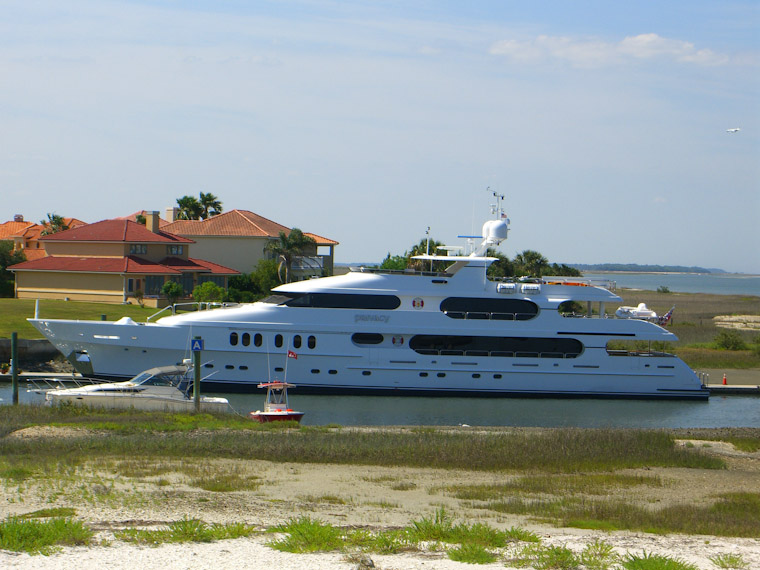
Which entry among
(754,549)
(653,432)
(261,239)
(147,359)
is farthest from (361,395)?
(261,239)

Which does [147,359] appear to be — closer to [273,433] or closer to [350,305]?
[350,305]

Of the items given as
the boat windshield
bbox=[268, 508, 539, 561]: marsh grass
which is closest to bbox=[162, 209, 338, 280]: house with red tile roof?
the boat windshield

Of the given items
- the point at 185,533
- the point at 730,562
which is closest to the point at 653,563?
the point at 730,562

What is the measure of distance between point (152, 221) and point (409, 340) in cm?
2922

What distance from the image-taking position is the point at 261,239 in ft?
194

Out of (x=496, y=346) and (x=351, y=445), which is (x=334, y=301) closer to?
(x=496, y=346)

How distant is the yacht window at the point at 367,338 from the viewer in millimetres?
29734

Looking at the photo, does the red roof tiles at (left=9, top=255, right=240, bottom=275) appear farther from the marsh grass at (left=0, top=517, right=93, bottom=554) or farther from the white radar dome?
the marsh grass at (left=0, top=517, right=93, bottom=554)

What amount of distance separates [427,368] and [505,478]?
15.0m

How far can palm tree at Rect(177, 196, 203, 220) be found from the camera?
233 ft

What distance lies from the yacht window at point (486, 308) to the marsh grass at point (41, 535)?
21677 mm

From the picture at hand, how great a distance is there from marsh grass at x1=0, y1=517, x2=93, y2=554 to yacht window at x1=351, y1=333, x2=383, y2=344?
2075 cm

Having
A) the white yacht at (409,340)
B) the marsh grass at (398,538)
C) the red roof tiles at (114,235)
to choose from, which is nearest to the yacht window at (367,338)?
the white yacht at (409,340)

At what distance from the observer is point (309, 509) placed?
11.2m
